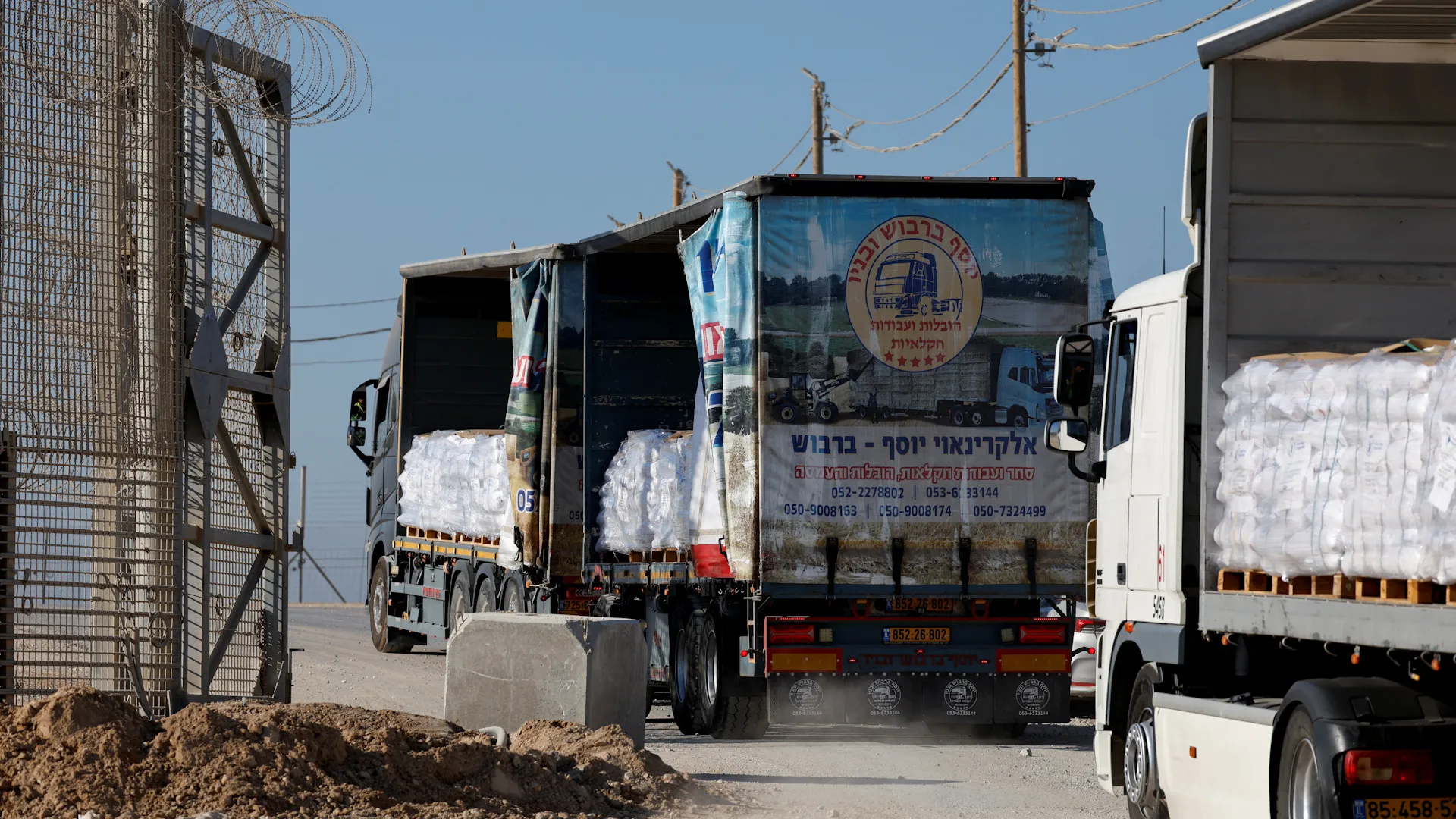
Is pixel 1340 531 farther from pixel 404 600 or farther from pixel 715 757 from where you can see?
pixel 404 600

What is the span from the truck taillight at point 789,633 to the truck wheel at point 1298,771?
622cm

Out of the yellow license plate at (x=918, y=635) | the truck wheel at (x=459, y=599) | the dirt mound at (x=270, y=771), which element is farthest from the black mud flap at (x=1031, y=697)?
the truck wheel at (x=459, y=599)

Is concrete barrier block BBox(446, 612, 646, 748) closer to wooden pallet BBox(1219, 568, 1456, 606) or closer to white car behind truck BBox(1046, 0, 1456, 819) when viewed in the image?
white car behind truck BBox(1046, 0, 1456, 819)

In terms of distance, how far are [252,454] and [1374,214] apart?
767cm

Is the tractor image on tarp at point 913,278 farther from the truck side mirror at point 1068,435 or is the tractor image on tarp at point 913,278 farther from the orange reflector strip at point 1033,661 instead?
the truck side mirror at point 1068,435

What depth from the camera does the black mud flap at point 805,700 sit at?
43.1 feet

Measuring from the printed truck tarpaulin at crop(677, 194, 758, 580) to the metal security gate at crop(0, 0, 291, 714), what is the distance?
3.25 meters

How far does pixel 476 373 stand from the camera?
22.0m

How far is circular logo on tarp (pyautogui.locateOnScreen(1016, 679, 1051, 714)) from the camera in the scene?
535 inches

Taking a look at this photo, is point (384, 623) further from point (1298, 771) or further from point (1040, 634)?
point (1298, 771)

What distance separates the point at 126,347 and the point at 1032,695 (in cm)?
678

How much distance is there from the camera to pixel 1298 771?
700 cm

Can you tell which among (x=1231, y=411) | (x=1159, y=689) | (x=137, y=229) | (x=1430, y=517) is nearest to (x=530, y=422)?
(x=137, y=229)

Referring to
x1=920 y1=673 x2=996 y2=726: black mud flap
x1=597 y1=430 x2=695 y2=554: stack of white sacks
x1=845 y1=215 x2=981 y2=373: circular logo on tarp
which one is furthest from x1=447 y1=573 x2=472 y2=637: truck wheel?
x1=845 y1=215 x2=981 y2=373: circular logo on tarp
